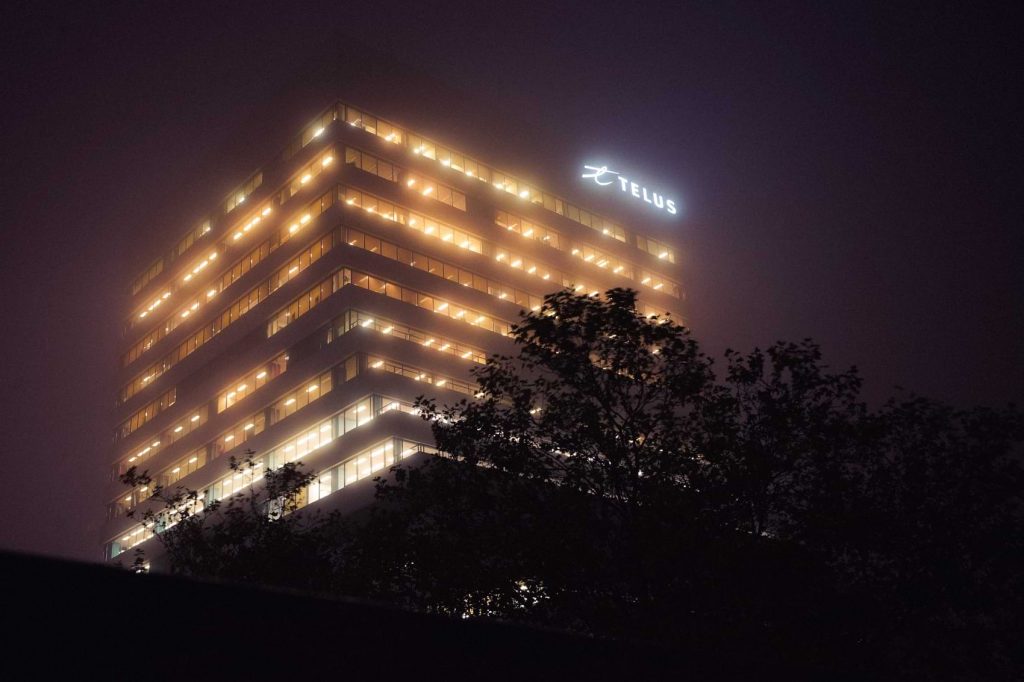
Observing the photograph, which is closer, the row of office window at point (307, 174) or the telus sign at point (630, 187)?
the row of office window at point (307, 174)

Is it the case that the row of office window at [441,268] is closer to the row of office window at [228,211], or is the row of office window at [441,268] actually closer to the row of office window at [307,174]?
the row of office window at [307,174]

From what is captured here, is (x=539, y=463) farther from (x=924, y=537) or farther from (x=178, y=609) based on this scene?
(x=178, y=609)

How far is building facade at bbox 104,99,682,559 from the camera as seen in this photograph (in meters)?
60.2

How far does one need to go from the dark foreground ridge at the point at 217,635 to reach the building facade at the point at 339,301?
50.0 meters

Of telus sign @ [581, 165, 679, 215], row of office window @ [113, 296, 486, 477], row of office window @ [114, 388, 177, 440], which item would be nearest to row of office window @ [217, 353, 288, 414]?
row of office window @ [113, 296, 486, 477]

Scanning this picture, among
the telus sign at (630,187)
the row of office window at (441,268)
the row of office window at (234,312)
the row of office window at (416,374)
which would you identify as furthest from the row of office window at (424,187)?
the row of office window at (416,374)

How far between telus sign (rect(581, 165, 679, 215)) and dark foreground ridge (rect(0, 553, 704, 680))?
258 feet

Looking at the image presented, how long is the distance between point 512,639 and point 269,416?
61.3 metres

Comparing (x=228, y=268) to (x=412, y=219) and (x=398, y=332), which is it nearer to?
(x=412, y=219)

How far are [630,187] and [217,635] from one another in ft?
275

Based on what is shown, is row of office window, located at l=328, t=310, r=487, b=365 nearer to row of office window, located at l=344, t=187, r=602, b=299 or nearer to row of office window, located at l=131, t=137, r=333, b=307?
row of office window, located at l=344, t=187, r=602, b=299

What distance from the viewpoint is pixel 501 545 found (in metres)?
17.9

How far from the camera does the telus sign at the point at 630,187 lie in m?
83.6

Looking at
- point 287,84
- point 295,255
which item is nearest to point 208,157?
point 287,84
